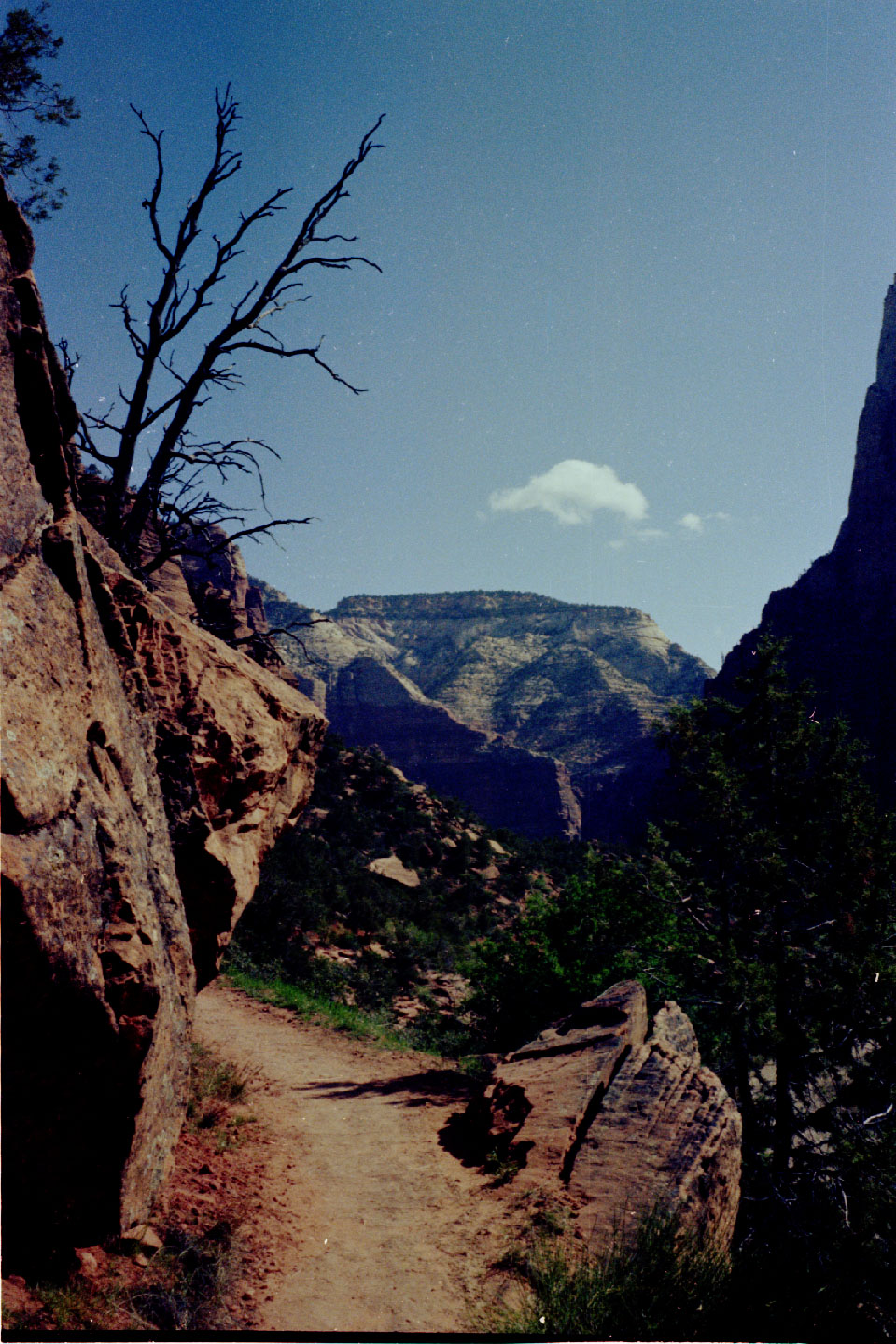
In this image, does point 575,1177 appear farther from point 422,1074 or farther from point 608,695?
point 608,695

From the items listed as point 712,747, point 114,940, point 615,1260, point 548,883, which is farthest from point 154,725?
point 548,883

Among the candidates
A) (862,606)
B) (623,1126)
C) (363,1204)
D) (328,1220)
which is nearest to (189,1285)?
(328,1220)

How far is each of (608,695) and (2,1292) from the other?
87.3 m

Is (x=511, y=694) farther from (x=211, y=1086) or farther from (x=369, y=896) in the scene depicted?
(x=211, y=1086)

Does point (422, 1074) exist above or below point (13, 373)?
below

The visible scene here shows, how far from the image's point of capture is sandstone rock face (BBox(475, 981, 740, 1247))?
4367 mm

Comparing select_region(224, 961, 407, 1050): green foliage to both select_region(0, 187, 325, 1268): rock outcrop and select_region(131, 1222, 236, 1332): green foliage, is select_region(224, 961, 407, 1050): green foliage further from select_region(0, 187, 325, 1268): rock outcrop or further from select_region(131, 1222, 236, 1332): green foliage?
select_region(131, 1222, 236, 1332): green foliage

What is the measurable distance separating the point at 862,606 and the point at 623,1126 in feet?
172

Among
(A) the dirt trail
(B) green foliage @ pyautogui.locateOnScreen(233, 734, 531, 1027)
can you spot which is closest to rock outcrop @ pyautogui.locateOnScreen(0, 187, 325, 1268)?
(A) the dirt trail

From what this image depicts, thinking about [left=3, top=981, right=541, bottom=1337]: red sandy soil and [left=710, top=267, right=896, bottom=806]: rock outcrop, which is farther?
[left=710, top=267, right=896, bottom=806]: rock outcrop

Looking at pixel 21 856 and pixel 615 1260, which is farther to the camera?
pixel 615 1260

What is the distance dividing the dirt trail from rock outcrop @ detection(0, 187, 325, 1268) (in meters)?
0.93

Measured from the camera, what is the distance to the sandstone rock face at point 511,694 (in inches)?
3049

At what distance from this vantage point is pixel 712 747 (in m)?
9.27
